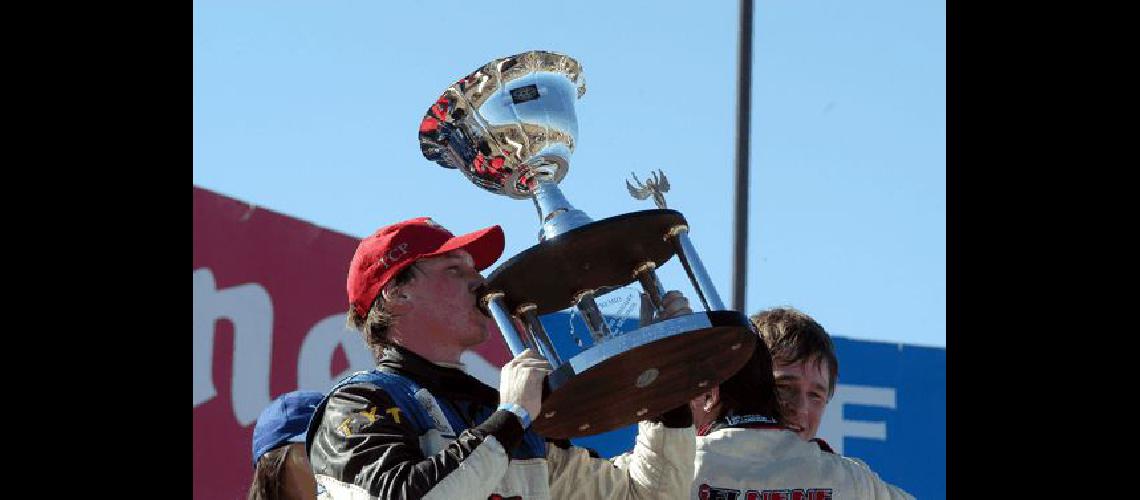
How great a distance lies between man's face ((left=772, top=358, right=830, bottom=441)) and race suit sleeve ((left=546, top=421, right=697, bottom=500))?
1.89ft

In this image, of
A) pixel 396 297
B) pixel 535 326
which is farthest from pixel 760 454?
pixel 396 297

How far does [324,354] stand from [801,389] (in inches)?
179

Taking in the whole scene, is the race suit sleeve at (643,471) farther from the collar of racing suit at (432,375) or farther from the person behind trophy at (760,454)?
the collar of racing suit at (432,375)

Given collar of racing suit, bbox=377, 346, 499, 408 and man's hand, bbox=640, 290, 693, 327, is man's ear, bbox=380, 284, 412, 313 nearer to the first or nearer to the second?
collar of racing suit, bbox=377, 346, 499, 408

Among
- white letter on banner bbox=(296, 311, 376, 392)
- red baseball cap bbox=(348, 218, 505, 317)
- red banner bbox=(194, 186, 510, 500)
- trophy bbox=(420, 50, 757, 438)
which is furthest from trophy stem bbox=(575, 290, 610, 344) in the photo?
white letter on banner bbox=(296, 311, 376, 392)

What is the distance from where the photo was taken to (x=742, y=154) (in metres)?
8.30

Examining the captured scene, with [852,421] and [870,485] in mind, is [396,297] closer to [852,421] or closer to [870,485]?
[870,485]

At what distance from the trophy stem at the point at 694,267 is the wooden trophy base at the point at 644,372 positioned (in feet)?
0.42

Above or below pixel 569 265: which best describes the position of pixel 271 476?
below

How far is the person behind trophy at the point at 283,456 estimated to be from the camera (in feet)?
14.0

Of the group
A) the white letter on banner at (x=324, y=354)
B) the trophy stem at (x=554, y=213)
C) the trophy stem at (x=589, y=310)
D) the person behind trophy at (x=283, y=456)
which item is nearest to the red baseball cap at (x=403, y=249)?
the trophy stem at (x=554, y=213)
